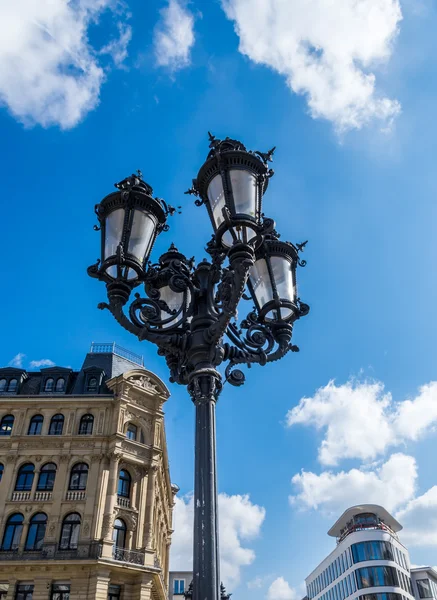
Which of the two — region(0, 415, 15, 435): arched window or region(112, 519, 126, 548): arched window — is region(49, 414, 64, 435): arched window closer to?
region(0, 415, 15, 435): arched window

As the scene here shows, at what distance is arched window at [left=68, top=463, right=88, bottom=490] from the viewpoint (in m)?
26.8

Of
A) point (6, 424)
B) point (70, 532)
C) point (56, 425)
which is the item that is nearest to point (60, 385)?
point (56, 425)

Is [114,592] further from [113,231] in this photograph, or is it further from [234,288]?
[234,288]

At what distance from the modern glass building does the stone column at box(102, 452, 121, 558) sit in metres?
36.8

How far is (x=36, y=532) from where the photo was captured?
83.7 feet

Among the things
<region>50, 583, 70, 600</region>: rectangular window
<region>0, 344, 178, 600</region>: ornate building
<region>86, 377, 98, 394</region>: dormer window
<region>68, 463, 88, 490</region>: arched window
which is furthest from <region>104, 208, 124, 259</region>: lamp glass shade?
<region>86, 377, 98, 394</region>: dormer window

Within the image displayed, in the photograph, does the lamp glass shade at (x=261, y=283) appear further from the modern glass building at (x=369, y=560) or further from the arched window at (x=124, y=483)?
the modern glass building at (x=369, y=560)

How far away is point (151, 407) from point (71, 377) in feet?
19.2

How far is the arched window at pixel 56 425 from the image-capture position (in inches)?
1133

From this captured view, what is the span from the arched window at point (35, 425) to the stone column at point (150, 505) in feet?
22.4

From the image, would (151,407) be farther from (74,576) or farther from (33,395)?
(74,576)

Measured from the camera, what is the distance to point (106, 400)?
2936cm

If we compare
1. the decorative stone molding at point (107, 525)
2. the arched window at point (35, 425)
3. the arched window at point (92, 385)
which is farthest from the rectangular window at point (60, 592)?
the arched window at point (92, 385)

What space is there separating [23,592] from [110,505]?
5.35 m
